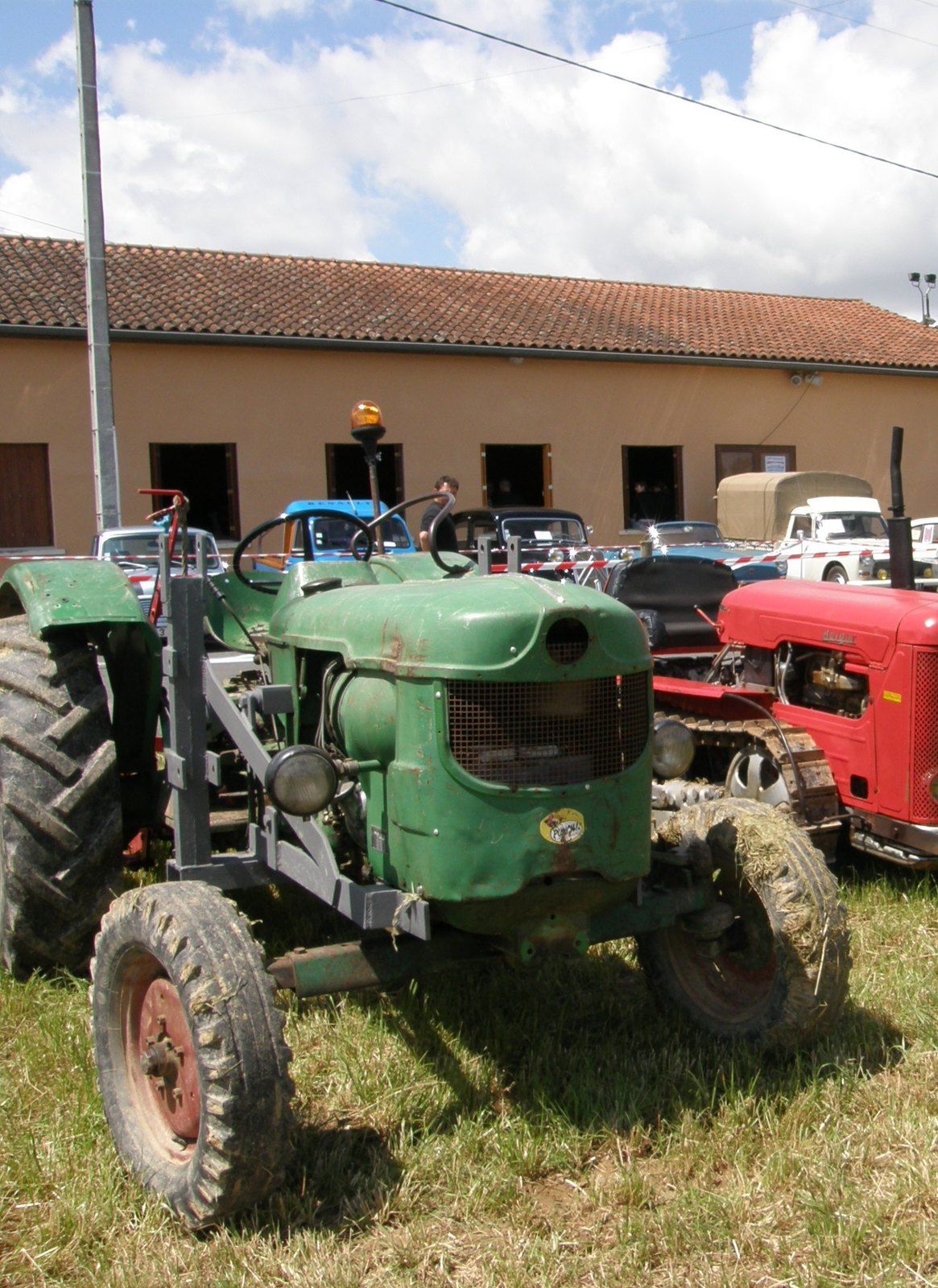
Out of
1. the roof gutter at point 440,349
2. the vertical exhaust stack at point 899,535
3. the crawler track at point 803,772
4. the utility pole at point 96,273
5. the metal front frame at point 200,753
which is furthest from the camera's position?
the roof gutter at point 440,349

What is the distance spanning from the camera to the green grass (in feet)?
8.11

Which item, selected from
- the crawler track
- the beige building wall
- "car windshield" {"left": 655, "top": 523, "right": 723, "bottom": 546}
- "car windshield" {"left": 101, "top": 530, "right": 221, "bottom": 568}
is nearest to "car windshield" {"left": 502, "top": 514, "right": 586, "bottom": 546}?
"car windshield" {"left": 655, "top": 523, "right": 723, "bottom": 546}

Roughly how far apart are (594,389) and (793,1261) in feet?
62.5

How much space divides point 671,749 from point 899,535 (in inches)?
87.5

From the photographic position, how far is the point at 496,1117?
3.03 metres

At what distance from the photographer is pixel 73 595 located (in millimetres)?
3979

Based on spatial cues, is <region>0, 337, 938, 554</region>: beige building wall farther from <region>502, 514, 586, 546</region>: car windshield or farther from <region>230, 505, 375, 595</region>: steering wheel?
<region>230, 505, 375, 595</region>: steering wheel

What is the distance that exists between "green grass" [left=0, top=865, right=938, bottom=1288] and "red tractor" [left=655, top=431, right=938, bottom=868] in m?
0.89

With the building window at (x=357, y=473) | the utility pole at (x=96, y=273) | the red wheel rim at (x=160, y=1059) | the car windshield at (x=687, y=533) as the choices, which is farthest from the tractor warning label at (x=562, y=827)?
the building window at (x=357, y=473)

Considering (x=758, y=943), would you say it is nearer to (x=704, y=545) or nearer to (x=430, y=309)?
(x=704, y=545)

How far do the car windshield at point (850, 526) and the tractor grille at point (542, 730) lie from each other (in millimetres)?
15725

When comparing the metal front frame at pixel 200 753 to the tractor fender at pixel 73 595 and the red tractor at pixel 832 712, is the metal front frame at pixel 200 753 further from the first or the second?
the red tractor at pixel 832 712

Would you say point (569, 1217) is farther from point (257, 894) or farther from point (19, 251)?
point (19, 251)

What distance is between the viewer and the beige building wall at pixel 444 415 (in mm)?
16969
